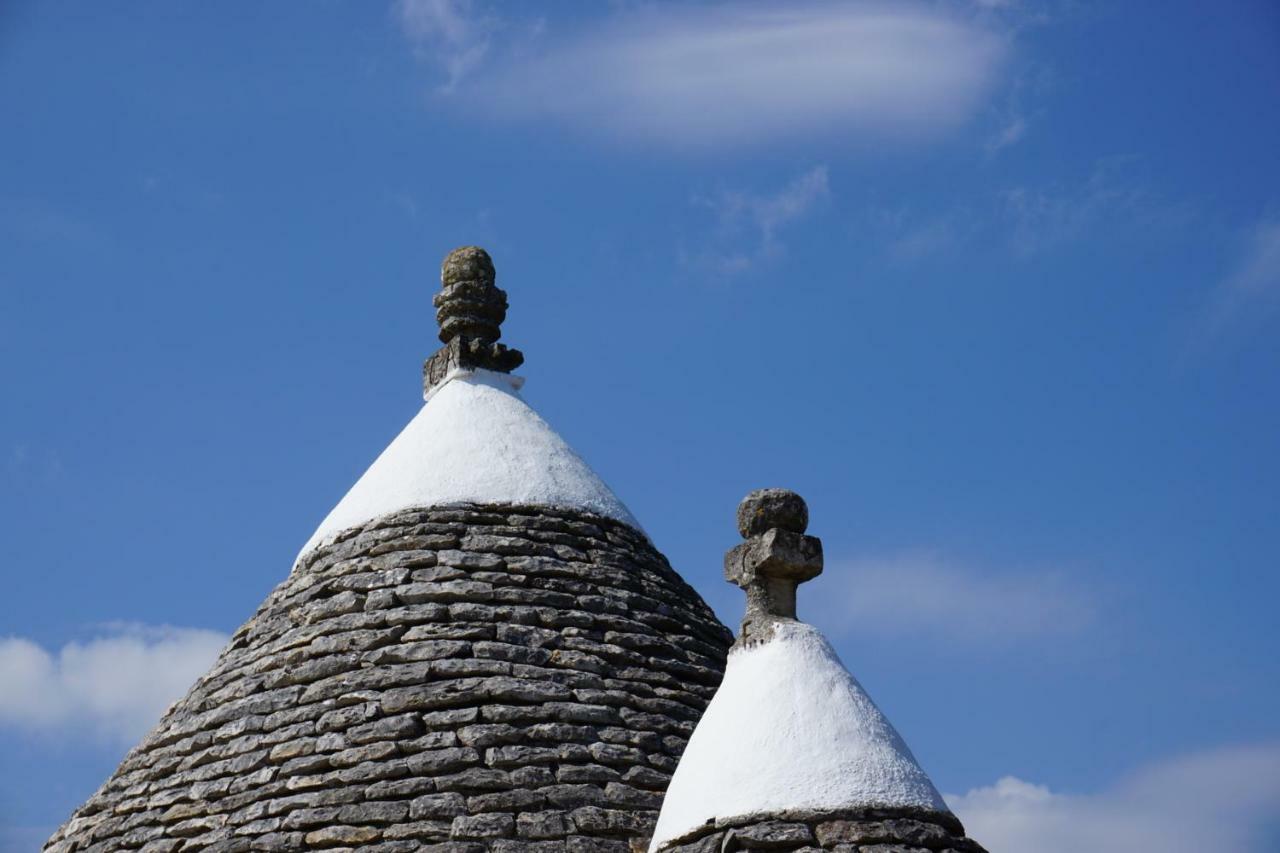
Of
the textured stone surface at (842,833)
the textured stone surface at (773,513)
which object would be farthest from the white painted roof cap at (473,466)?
the textured stone surface at (842,833)

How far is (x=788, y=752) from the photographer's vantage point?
862 cm

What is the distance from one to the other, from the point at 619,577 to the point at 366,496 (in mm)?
1625

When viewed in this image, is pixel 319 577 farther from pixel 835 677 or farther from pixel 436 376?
pixel 835 677

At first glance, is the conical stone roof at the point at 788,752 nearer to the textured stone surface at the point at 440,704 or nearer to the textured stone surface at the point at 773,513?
the textured stone surface at the point at 773,513

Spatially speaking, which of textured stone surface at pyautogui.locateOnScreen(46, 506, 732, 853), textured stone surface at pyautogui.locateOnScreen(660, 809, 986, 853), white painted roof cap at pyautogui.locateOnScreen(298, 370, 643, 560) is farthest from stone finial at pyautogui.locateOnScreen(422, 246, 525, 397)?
textured stone surface at pyautogui.locateOnScreen(660, 809, 986, 853)

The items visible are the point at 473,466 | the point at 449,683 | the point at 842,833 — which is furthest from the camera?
the point at 473,466

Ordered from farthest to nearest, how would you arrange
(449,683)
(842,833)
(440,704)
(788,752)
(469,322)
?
(469,322) → (449,683) → (440,704) → (788,752) → (842,833)

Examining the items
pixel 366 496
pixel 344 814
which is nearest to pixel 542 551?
pixel 366 496

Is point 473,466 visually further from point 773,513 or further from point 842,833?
point 842,833

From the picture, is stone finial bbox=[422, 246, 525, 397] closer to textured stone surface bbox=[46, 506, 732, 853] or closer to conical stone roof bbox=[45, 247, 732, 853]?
conical stone roof bbox=[45, 247, 732, 853]

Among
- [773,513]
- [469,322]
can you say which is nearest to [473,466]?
[469,322]

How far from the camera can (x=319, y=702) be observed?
33.4 ft

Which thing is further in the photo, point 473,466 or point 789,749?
point 473,466

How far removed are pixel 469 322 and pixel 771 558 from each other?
383cm
